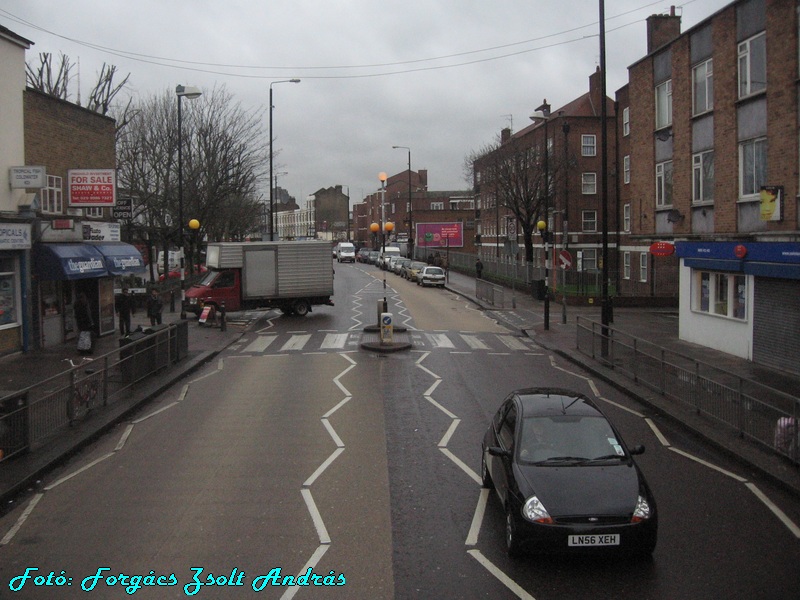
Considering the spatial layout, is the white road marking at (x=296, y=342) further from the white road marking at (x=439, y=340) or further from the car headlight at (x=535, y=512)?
the car headlight at (x=535, y=512)

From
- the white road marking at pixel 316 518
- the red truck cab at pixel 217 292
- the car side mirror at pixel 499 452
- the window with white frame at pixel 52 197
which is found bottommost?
the white road marking at pixel 316 518

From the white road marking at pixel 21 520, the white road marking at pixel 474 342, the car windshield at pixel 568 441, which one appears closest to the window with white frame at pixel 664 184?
the white road marking at pixel 474 342

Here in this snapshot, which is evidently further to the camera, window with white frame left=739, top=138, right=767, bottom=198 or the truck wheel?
the truck wheel

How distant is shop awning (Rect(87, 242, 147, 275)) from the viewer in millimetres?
24375

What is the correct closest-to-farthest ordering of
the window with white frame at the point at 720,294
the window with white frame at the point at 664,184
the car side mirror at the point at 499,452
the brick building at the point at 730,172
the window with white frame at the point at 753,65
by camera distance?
the car side mirror at the point at 499,452, the brick building at the point at 730,172, the window with white frame at the point at 753,65, the window with white frame at the point at 720,294, the window with white frame at the point at 664,184

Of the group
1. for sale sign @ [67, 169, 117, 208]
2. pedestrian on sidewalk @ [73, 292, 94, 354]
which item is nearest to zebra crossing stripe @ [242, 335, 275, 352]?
pedestrian on sidewalk @ [73, 292, 94, 354]

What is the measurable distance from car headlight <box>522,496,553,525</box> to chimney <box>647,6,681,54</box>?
1280 inches

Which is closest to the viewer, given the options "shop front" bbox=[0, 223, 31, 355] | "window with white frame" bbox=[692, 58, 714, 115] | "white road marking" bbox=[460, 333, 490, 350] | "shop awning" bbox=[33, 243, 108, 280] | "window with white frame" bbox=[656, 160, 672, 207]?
"shop front" bbox=[0, 223, 31, 355]

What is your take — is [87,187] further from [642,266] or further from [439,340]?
[642,266]

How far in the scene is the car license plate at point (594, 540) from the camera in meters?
7.23

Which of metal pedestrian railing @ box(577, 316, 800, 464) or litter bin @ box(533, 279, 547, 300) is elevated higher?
litter bin @ box(533, 279, 547, 300)

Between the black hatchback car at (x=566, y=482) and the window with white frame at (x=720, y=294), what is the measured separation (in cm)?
1361

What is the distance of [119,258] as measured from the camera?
25031mm

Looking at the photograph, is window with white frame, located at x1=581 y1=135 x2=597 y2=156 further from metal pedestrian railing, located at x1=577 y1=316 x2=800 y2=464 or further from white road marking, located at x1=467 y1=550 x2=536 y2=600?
white road marking, located at x1=467 y1=550 x2=536 y2=600
